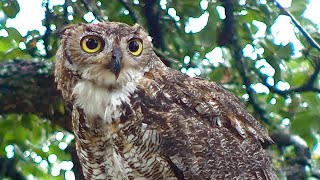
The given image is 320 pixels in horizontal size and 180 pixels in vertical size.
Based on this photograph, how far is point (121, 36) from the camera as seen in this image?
512cm

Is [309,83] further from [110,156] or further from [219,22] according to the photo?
[110,156]

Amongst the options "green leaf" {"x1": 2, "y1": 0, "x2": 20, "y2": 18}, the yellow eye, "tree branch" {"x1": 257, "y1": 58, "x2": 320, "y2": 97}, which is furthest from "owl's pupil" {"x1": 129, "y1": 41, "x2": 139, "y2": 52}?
"tree branch" {"x1": 257, "y1": 58, "x2": 320, "y2": 97}

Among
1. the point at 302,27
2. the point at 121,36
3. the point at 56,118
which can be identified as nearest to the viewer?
the point at 121,36

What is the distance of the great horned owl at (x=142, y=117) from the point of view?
16.7 ft

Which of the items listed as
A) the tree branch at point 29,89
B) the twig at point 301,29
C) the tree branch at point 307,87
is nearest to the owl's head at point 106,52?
the tree branch at point 29,89

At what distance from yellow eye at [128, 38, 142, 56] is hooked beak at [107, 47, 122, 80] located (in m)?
0.10

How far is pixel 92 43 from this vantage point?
515 cm

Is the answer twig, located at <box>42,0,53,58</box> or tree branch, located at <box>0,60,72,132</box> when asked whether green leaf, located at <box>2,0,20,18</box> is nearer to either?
twig, located at <box>42,0,53,58</box>

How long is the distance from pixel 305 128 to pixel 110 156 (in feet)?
4.42

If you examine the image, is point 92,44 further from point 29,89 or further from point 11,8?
point 11,8

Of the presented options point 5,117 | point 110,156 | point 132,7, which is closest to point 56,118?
point 5,117

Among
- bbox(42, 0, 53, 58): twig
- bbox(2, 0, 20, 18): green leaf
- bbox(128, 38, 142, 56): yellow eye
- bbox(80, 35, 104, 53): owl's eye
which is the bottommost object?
bbox(42, 0, 53, 58): twig

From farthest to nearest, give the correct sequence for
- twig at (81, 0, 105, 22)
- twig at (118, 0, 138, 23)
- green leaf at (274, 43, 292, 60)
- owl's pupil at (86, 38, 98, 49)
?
twig at (118, 0, 138, 23) < twig at (81, 0, 105, 22) < green leaf at (274, 43, 292, 60) < owl's pupil at (86, 38, 98, 49)

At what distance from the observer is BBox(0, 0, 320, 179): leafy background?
20.0 ft
